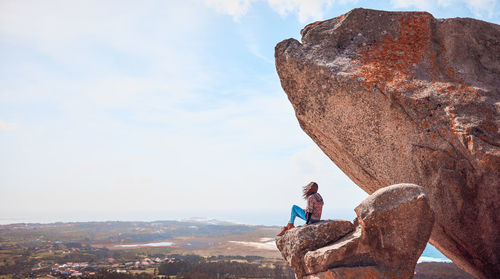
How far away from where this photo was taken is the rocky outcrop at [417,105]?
28.2ft

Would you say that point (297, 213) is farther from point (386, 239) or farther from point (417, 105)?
point (417, 105)

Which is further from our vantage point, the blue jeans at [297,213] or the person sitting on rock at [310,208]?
the blue jeans at [297,213]

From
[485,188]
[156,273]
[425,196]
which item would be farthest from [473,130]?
[156,273]

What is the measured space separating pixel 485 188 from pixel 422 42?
4.36 m

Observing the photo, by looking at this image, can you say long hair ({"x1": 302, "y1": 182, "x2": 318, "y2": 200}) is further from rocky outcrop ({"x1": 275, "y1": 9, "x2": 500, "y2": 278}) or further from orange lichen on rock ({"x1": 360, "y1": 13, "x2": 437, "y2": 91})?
orange lichen on rock ({"x1": 360, "y1": 13, "x2": 437, "y2": 91})

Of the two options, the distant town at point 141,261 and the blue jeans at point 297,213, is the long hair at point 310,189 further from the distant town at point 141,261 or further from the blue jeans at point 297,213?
the distant town at point 141,261

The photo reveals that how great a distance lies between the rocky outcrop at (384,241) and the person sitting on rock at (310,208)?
1.02 metres

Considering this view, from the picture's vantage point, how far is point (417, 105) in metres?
8.92

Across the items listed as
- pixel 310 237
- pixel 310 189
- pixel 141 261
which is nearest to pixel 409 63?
pixel 310 189

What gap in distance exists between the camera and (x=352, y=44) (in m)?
10.3

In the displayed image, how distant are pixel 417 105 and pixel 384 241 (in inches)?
146

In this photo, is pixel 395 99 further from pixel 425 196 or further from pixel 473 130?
pixel 425 196

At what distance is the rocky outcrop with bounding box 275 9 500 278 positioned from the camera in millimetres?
8586

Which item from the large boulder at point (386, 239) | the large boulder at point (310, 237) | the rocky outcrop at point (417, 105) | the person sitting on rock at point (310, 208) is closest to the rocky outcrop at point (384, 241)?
the large boulder at point (386, 239)
